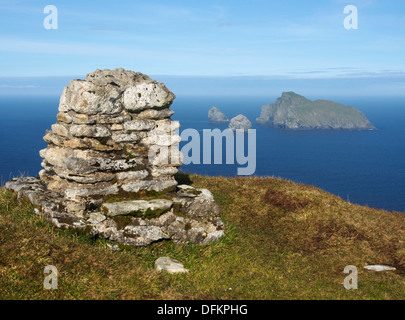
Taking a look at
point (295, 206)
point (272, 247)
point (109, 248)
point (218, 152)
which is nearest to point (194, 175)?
point (295, 206)

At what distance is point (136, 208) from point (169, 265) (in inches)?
101

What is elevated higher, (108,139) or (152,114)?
(152,114)

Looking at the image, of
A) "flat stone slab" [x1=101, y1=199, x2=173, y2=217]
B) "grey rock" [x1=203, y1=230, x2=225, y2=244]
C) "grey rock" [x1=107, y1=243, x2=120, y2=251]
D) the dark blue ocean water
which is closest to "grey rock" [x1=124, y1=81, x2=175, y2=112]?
"flat stone slab" [x1=101, y1=199, x2=173, y2=217]

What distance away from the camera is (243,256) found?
1361cm

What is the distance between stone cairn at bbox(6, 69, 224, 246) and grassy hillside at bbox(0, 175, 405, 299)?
0.62 metres

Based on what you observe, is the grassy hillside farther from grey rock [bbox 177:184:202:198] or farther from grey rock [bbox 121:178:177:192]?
grey rock [bbox 121:178:177:192]

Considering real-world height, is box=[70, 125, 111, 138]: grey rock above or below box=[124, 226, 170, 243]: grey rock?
above

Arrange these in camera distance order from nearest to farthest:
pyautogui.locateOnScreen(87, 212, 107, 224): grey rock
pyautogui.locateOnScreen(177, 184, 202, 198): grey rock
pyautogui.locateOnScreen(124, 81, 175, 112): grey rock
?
pyautogui.locateOnScreen(87, 212, 107, 224): grey rock, pyautogui.locateOnScreen(124, 81, 175, 112): grey rock, pyautogui.locateOnScreen(177, 184, 202, 198): grey rock

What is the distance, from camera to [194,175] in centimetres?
2303

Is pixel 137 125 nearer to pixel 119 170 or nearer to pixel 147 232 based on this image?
pixel 119 170

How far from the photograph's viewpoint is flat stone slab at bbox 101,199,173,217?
519 inches

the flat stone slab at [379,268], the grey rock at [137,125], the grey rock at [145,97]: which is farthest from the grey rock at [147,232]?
the flat stone slab at [379,268]

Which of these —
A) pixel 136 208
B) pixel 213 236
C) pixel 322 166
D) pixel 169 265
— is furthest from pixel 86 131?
pixel 322 166

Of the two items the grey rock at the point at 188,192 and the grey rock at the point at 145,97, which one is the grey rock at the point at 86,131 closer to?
the grey rock at the point at 145,97
